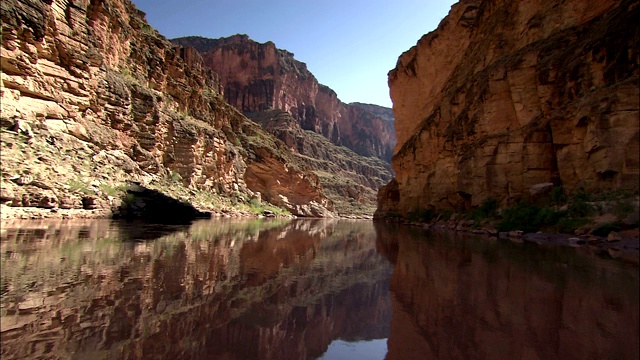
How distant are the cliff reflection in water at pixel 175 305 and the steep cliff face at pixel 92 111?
1028 centimetres

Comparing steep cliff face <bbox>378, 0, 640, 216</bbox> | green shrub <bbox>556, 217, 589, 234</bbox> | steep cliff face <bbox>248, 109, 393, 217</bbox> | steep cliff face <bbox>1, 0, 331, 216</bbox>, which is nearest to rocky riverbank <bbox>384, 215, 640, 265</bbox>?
green shrub <bbox>556, 217, 589, 234</bbox>

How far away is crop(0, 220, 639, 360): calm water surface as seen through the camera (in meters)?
2.82

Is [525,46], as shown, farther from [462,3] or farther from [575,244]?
[462,3]

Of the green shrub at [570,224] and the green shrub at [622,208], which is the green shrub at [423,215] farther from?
the green shrub at [622,208]

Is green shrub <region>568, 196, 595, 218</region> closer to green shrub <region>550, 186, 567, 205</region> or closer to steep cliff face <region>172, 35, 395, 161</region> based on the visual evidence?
green shrub <region>550, 186, 567, 205</region>

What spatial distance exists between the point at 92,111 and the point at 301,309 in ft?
80.3

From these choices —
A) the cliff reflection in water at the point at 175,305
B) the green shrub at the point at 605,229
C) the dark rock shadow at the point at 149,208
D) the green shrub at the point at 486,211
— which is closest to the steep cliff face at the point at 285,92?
the dark rock shadow at the point at 149,208

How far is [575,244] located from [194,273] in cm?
1102

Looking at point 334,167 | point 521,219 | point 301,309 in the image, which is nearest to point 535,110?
point 521,219

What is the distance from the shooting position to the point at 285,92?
13138 cm

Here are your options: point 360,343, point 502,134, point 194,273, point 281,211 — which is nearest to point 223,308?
point 360,343

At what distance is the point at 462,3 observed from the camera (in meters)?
35.4

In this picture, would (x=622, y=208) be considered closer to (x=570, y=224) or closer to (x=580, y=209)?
(x=580, y=209)

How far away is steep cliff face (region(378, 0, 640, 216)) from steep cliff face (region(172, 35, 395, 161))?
252ft
